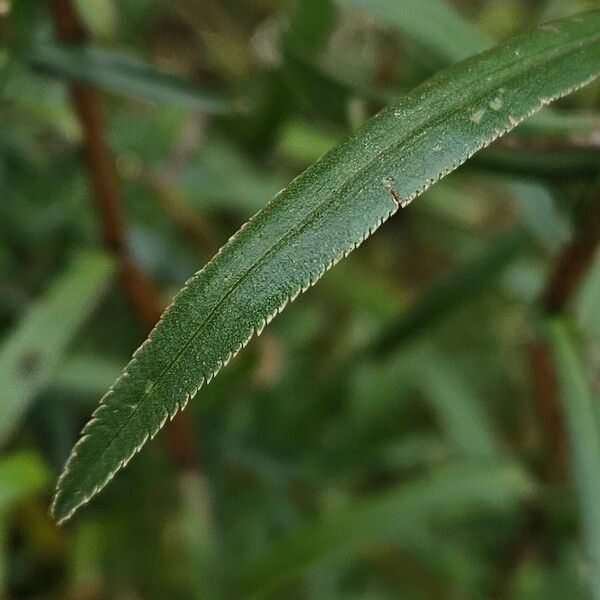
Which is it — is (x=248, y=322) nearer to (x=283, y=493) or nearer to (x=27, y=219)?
(x=27, y=219)

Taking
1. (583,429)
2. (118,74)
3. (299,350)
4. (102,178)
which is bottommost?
→ (299,350)

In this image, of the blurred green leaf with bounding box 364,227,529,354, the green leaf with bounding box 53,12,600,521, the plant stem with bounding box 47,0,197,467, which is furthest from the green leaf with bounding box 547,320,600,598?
the plant stem with bounding box 47,0,197,467

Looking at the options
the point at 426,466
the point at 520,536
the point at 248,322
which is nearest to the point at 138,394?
the point at 248,322

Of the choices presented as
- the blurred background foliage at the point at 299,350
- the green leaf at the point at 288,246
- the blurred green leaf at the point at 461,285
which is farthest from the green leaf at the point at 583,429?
the green leaf at the point at 288,246

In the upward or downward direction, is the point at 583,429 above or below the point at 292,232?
below

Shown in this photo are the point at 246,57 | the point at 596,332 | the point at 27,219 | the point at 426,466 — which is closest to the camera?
the point at 596,332

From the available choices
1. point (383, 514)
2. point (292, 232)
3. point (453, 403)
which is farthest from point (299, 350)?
point (292, 232)

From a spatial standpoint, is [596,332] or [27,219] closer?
[596,332]

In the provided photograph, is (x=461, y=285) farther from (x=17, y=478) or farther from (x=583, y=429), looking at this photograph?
(x=17, y=478)
